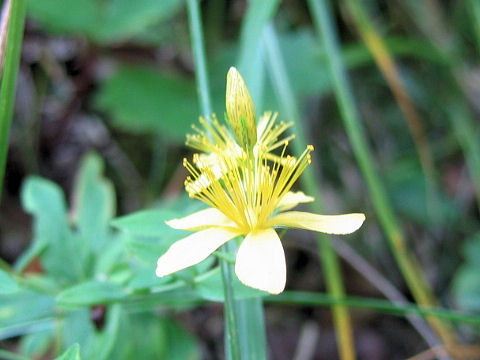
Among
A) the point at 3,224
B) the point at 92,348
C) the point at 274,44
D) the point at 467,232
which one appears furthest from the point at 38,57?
the point at 467,232

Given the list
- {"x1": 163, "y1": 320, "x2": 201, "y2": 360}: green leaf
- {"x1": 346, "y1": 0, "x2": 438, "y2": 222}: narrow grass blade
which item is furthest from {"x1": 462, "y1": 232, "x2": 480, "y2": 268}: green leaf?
{"x1": 163, "y1": 320, "x2": 201, "y2": 360}: green leaf

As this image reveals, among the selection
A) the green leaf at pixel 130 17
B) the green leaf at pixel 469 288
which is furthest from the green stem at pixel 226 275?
the green leaf at pixel 469 288

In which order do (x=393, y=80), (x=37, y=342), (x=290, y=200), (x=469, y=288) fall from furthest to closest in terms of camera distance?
(x=393, y=80), (x=469, y=288), (x=37, y=342), (x=290, y=200)

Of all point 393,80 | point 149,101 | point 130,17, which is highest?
point 130,17

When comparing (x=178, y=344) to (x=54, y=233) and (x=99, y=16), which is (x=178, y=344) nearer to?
(x=54, y=233)

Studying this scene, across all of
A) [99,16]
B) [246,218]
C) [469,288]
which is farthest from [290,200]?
[99,16]

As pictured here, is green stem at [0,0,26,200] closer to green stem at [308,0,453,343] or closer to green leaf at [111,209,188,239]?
green leaf at [111,209,188,239]
